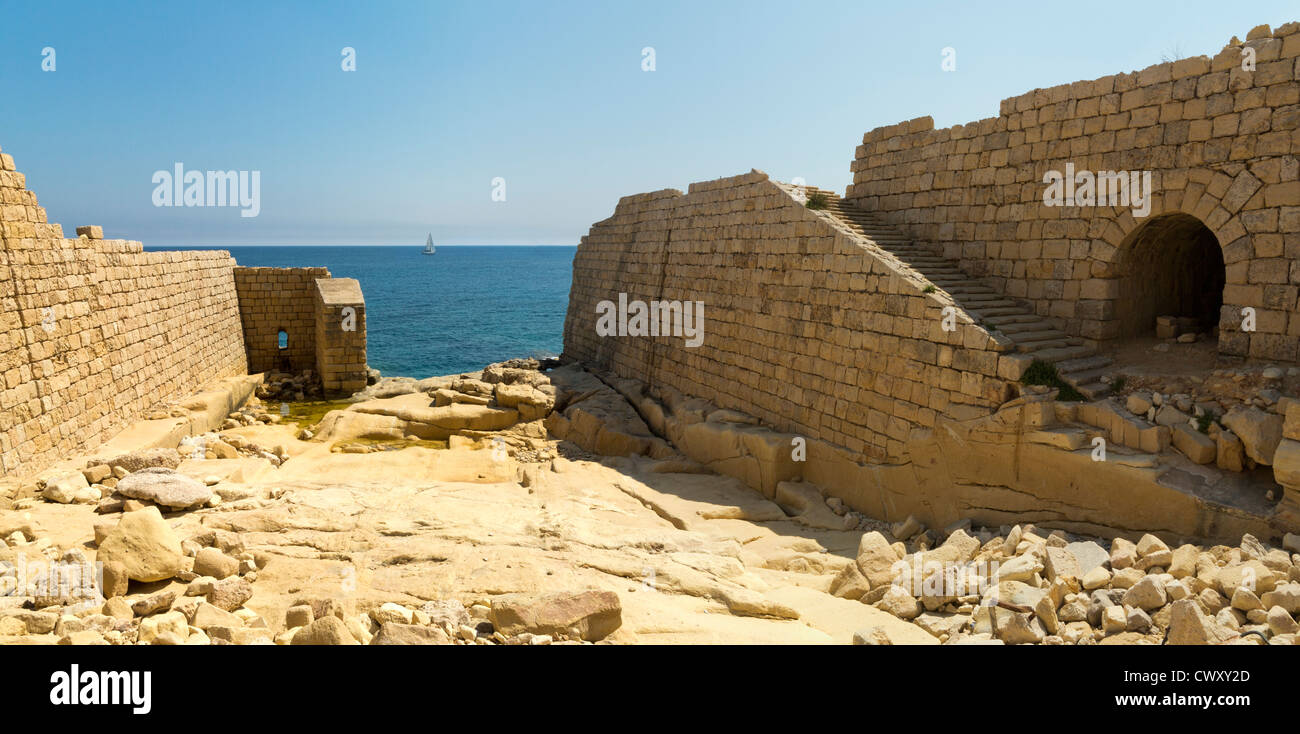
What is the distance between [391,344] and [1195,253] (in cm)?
3907

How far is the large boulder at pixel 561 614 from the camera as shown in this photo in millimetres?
5258

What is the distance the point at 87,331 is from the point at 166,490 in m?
5.03

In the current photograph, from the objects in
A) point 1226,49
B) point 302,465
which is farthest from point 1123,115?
point 302,465

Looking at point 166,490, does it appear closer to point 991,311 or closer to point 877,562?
point 877,562

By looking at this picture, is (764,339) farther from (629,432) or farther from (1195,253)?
(1195,253)

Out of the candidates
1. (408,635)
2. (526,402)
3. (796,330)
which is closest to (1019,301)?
(796,330)

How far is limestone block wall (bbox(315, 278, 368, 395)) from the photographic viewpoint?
58.5 ft

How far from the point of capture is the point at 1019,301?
1088cm

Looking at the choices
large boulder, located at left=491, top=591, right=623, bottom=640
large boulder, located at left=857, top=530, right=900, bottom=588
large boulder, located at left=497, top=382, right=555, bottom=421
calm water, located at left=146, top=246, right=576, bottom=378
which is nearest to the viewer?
large boulder, located at left=491, top=591, right=623, bottom=640

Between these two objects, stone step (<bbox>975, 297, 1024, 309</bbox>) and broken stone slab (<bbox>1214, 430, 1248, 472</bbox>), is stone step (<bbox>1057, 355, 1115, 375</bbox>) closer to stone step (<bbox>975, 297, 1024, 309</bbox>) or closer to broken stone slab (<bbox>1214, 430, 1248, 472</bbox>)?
stone step (<bbox>975, 297, 1024, 309</bbox>)

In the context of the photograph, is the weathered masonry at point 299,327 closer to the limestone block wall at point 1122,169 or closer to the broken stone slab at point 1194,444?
the limestone block wall at point 1122,169

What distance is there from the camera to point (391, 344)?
4238 cm

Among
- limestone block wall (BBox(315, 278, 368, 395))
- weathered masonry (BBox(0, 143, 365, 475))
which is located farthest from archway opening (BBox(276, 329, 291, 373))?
weathered masonry (BBox(0, 143, 365, 475))

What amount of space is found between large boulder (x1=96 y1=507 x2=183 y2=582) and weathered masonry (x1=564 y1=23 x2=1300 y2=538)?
813 cm
